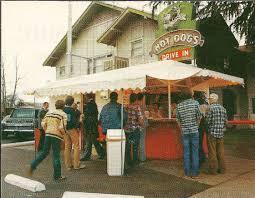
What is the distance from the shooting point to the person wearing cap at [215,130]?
815 centimetres

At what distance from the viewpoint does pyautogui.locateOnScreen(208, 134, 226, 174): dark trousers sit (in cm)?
827

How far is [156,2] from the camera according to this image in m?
13.2

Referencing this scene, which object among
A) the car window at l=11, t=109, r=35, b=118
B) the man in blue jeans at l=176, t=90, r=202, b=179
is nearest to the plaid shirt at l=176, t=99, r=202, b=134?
the man in blue jeans at l=176, t=90, r=202, b=179

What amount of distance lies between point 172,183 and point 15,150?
25.1ft

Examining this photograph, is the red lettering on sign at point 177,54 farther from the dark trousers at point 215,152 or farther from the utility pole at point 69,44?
the dark trousers at point 215,152

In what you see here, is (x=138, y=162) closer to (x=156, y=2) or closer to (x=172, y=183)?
(x=172, y=183)

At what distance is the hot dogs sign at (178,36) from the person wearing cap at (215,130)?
6049mm

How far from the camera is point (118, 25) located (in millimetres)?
21078

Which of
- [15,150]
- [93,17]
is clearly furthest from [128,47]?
[15,150]

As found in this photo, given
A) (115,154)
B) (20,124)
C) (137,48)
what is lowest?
(115,154)

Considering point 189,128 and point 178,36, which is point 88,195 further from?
point 178,36

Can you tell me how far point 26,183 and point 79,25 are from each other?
1894 centimetres

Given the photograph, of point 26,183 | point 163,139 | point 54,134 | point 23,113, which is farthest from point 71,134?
point 23,113

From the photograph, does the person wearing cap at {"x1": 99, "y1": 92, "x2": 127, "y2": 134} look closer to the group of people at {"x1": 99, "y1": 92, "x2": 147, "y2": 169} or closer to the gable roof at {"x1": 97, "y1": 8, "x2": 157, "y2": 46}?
the group of people at {"x1": 99, "y1": 92, "x2": 147, "y2": 169}
